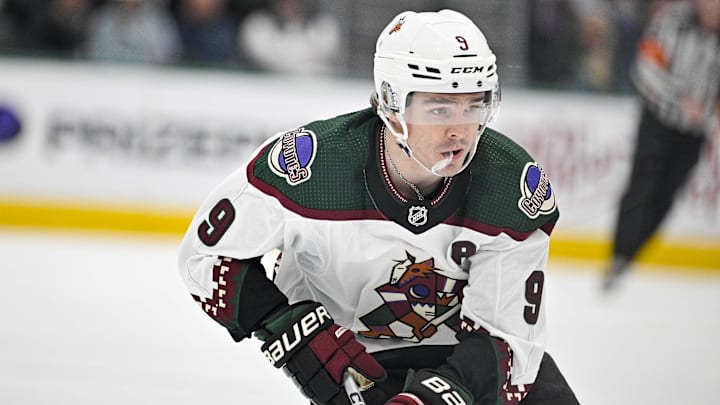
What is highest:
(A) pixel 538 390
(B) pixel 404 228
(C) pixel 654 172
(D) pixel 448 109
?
(D) pixel 448 109

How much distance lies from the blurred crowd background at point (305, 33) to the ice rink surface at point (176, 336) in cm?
112

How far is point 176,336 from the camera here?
4.11 metres

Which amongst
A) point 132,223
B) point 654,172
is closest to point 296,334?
point 132,223

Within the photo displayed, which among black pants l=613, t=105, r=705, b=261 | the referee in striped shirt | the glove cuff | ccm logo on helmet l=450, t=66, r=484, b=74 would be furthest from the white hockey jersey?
black pants l=613, t=105, r=705, b=261

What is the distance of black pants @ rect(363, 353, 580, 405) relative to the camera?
87.4 inches

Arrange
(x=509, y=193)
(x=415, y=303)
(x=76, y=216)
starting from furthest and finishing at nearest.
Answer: (x=76, y=216) < (x=415, y=303) < (x=509, y=193)

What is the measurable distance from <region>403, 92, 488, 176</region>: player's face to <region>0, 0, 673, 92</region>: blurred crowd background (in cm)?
406

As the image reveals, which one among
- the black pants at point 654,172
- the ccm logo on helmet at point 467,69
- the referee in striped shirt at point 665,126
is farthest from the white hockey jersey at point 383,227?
the black pants at point 654,172

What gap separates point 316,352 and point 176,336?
211cm

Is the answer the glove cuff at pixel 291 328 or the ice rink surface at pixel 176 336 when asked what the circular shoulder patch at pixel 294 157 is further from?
the ice rink surface at pixel 176 336

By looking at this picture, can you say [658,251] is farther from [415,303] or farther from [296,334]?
[296,334]

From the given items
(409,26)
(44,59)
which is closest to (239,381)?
(409,26)

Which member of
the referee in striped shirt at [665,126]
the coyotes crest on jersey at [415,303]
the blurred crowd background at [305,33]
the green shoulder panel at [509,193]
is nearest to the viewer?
the green shoulder panel at [509,193]

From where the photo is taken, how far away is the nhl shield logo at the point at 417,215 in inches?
86.0
